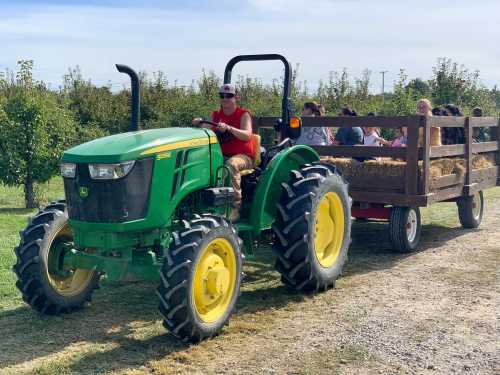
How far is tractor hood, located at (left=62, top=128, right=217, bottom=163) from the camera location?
4.51 m

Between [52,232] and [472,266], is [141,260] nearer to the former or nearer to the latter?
[52,232]

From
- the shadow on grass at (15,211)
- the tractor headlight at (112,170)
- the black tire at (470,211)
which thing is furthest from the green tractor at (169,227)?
the shadow on grass at (15,211)

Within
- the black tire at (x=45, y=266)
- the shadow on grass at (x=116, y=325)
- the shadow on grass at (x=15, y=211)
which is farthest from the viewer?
the shadow on grass at (x=15, y=211)

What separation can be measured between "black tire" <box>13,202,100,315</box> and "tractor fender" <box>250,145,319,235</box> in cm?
157

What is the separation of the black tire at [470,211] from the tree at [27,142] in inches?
271

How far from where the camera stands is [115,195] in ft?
14.9

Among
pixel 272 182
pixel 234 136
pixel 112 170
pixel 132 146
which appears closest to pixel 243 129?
pixel 234 136

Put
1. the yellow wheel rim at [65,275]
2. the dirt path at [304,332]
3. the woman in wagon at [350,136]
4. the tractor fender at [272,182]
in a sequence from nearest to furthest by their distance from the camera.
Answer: the dirt path at [304,332]
the yellow wheel rim at [65,275]
the tractor fender at [272,182]
the woman in wagon at [350,136]

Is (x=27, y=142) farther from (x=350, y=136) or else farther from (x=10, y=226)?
(x=350, y=136)

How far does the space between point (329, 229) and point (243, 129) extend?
1328 mm

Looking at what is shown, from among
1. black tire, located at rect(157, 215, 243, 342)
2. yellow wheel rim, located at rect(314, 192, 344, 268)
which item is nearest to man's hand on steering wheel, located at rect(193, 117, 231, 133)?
black tire, located at rect(157, 215, 243, 342)

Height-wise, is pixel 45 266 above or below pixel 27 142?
below

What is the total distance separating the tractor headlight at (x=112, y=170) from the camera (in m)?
4.49

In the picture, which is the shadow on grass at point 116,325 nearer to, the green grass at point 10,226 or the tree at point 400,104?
the green grass at point 10,226
